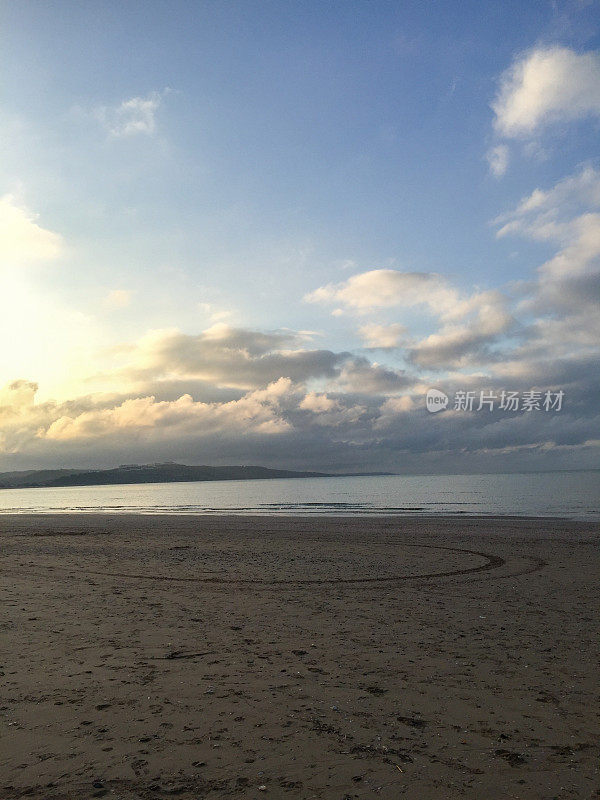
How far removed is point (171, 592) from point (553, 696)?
9.09 m

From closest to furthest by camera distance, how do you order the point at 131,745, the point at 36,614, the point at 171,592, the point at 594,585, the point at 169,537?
1. the point at 131,745
2. the point at 36,614
3. the point at 171,592
4. the point at 594,585
5. the point at 169,537

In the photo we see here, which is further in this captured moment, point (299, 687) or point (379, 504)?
point (379, 504)

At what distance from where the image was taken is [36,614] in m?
10.3

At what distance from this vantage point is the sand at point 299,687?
15.5ft

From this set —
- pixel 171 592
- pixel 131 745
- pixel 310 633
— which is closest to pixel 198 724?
pixel 131 745

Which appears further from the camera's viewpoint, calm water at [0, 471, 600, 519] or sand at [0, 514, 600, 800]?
calm water at [0, 471, 600, 519]

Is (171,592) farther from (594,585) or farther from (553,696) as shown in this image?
(594,585)

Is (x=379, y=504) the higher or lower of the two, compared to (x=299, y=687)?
lower

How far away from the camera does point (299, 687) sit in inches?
265

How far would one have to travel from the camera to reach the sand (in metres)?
4.72

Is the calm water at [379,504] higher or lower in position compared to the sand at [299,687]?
lower

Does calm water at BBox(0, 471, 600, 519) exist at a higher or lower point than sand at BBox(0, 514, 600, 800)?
lower

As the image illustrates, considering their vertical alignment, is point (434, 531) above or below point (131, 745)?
below

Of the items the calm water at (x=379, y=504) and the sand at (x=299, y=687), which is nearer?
the sand at (x=299, y=687)
